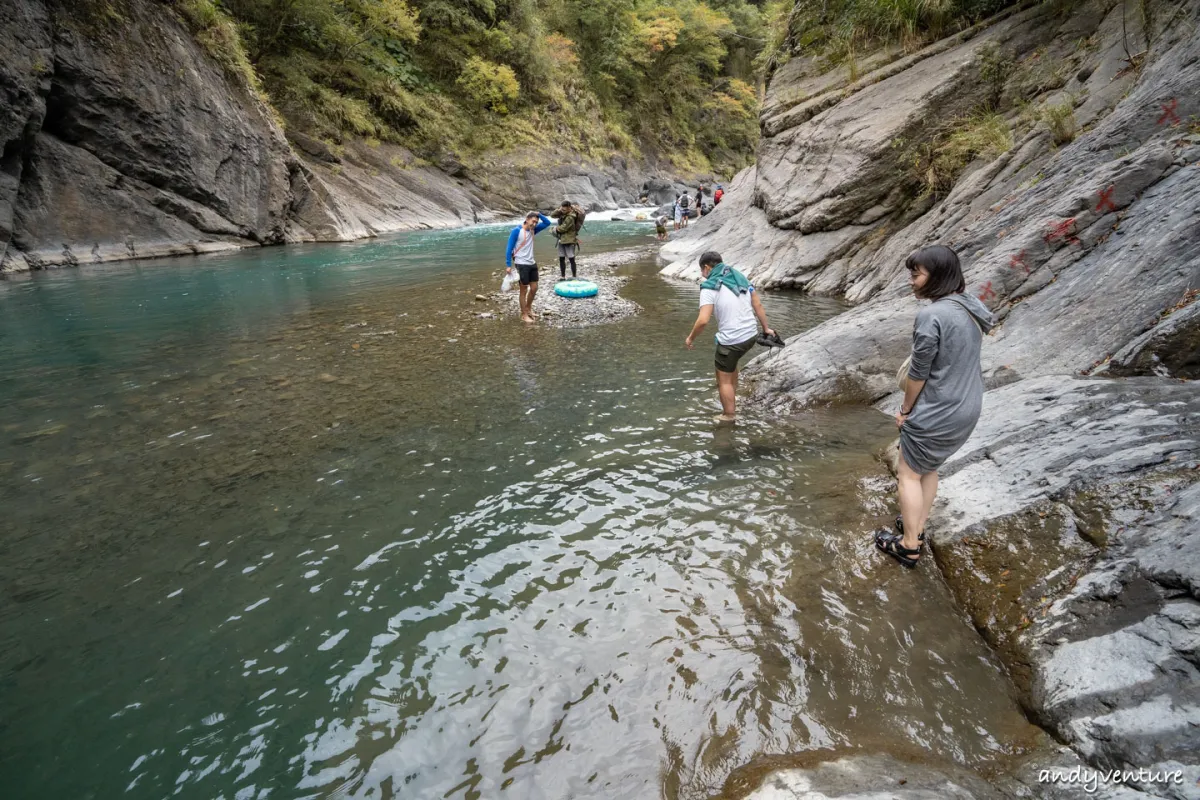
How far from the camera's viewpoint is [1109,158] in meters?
7.13

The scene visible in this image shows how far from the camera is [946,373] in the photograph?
144 inches

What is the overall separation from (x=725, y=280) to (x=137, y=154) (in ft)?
77.3

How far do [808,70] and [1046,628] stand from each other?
61.3 feet

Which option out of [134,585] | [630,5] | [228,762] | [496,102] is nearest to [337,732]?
[228,762]

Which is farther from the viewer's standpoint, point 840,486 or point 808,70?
point 808,70

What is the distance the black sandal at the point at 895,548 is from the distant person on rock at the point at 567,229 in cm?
1027

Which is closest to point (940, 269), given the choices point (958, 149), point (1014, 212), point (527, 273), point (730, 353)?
point (730, 353)

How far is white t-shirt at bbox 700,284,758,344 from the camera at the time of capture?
20.8 ft

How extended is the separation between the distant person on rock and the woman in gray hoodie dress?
33.0 ft

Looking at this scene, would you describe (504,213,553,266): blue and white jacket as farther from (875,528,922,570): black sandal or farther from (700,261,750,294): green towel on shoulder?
(875,528,922,570): black sandal

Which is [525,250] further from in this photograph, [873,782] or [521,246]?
[873,782]

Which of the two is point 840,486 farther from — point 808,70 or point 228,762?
point 808,70

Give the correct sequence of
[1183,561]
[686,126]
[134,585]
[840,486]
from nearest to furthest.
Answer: [1183,561], [134,585], [840,486], [686,126]

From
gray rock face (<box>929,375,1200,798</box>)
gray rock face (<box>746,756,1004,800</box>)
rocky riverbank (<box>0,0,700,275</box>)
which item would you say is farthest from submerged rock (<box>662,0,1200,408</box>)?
rocky riverbank (<box>0,0,700,275</box>)
